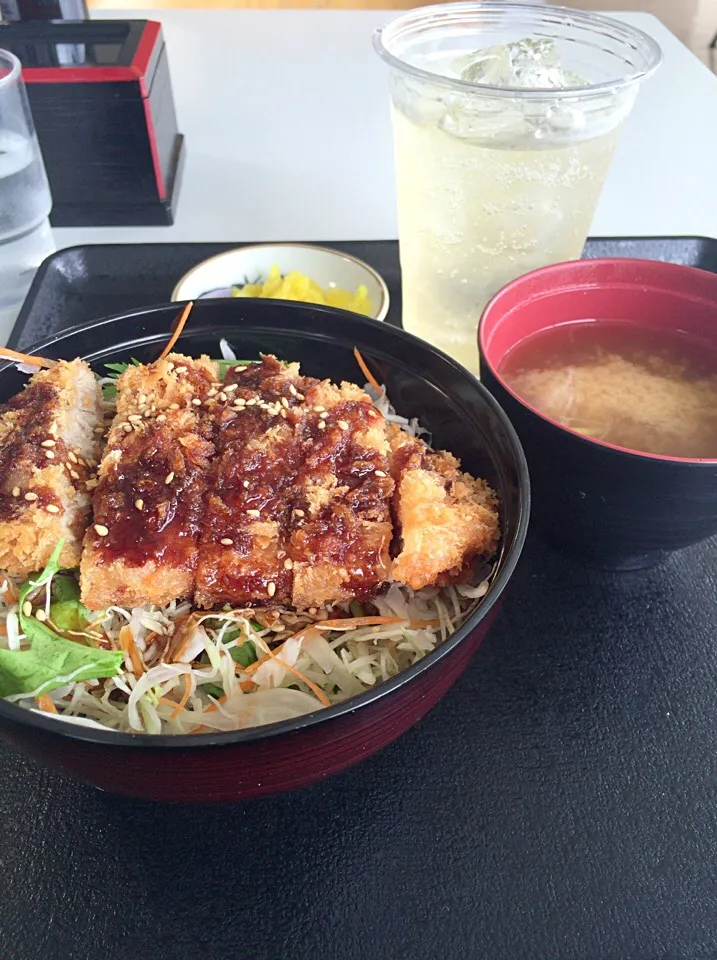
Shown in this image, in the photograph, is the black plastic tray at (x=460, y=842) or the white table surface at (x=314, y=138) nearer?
the black plastic tray at (x=460, y=842)

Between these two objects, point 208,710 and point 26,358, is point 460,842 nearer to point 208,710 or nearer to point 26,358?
point 208,710

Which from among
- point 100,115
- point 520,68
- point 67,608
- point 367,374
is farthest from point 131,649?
point 100,115

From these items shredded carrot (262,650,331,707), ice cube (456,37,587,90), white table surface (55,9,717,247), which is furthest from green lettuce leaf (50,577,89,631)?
white table surface (55,9,717,247)

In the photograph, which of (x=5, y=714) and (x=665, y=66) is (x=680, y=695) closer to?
(x=5, y=714)

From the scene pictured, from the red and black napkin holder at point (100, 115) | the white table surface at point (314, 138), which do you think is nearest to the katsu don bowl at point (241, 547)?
the red and black napkin holder at point (100, 115)

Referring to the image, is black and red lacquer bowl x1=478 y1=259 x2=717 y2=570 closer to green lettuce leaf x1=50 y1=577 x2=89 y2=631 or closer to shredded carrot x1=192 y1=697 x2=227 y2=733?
shredded carrot x1=192 y1=697 x2=227 y2=733

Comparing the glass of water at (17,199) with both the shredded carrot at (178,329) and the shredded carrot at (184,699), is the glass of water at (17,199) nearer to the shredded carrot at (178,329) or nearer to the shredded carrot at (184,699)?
the shredded carrot at (178,329)
